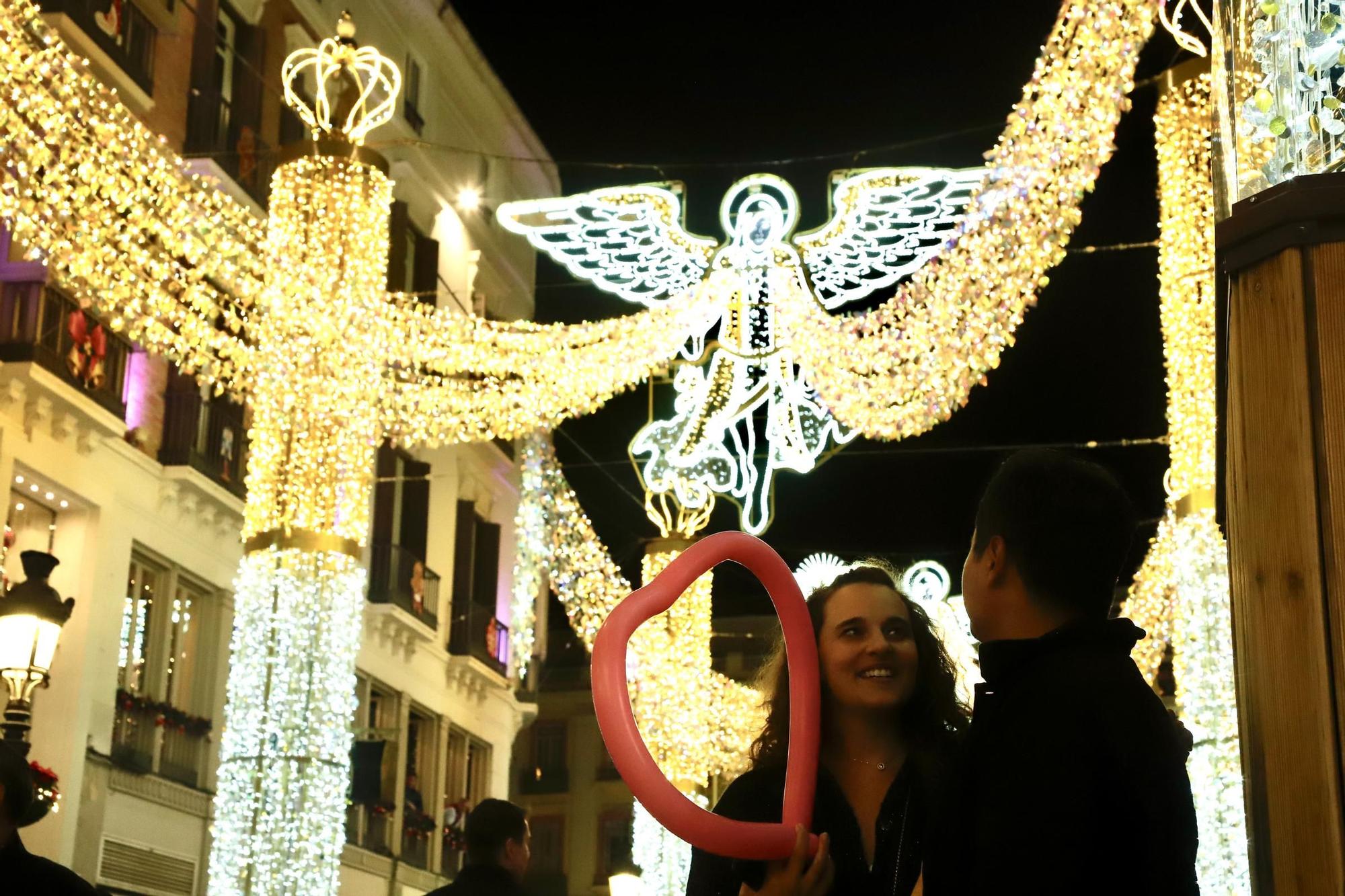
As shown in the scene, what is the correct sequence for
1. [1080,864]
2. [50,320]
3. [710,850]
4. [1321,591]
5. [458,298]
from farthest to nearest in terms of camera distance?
[458,298], [50,320], [710,850], [1321,591], [1080,864]

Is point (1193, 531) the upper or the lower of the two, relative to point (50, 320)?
lower

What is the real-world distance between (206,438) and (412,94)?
26.4ft

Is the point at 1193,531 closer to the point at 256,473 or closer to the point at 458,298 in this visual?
the point at 256,473

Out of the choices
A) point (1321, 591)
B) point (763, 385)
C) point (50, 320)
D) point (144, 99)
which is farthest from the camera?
point (144, 99)

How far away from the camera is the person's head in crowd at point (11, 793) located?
4.91 meters

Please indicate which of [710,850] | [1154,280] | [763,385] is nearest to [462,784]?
[1154,280]

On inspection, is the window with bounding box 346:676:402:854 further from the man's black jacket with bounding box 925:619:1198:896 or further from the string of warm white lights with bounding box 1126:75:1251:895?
the man's black jacket with bounding box 925:619:1198:896

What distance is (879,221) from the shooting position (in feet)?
40.1

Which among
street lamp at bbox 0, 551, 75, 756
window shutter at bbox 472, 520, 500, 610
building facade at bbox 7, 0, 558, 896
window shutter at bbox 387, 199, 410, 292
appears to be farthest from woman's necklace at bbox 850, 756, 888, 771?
window shutter at bbox 472, 520, 500, 610

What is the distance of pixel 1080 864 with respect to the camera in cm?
255

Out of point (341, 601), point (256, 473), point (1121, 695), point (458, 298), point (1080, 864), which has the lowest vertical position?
point (1080, 864)

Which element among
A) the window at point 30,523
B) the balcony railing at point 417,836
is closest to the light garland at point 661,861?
the window at point 30,523

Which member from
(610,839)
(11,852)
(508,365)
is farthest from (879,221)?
(610,839)

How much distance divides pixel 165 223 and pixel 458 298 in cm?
1908
